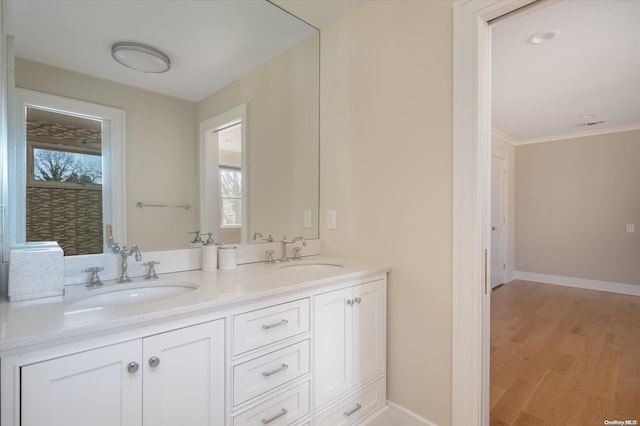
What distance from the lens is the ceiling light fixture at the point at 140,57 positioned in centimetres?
137

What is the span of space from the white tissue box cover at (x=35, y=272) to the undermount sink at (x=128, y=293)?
0.25 ft

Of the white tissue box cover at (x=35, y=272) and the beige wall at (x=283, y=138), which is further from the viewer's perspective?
the beige wall at (x=283, y=138)

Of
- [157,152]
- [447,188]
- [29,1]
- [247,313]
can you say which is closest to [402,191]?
[447,188]

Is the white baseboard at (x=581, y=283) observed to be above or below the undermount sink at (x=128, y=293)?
below

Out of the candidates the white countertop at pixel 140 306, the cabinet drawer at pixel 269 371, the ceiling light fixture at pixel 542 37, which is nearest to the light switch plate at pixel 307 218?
the white countertop at pixel 140 306

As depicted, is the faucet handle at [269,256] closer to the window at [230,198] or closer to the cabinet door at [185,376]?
the window at [230,198]

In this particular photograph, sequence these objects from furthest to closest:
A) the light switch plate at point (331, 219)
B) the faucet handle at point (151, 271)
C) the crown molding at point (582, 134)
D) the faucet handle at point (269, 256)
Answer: the crown molding at point (582, 134) < the light switch plate at point (331, 219) < the faucet handle at point (269, 256) < the faucet handle at point (151, 271)

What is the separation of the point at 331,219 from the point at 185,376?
4.23 ft

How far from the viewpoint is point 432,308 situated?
1520 mm

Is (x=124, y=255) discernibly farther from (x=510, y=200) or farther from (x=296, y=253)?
(x=510, y=200)

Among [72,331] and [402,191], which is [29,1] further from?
[402,191]

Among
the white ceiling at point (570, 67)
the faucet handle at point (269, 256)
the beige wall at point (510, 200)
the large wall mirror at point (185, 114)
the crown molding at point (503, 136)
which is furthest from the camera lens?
the beige wall at point (510, 200)

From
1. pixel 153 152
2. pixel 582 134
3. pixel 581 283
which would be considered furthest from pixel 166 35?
pixel 581 283

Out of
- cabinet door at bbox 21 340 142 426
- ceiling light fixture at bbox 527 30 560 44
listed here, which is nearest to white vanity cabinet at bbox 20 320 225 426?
cabinet door at bbox 21 340 142 426
